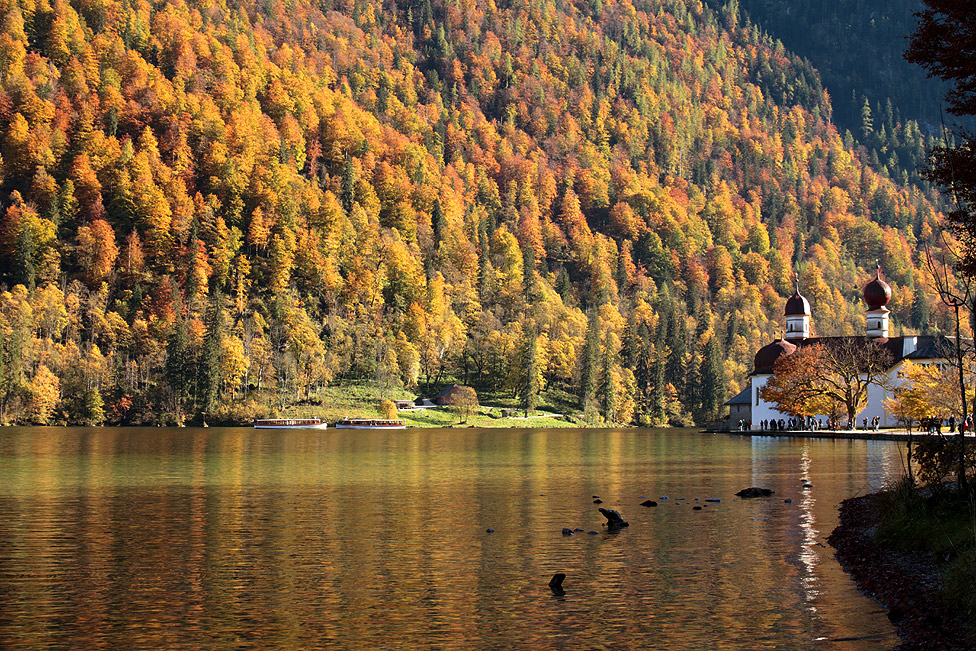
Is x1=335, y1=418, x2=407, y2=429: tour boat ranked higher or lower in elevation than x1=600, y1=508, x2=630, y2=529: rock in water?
higher

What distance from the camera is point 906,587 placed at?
85.0ft

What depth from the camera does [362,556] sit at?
33.5m

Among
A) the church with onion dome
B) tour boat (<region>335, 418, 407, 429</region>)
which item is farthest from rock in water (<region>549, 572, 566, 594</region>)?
tour boat (<region>335, 418, 407, 429</region>)

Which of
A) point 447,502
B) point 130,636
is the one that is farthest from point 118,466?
→ point 130,636

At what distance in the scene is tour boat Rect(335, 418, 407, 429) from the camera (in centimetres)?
17550

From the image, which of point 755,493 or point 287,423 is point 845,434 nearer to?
point 755,493

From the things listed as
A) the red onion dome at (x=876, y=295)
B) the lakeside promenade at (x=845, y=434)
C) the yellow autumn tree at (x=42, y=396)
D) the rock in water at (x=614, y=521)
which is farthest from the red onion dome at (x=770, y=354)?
the rock in water at (x=614, y=521)

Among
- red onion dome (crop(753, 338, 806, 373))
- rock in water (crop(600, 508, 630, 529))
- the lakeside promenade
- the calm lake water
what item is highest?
red onion dome (crop(753, 338, 806, 373))

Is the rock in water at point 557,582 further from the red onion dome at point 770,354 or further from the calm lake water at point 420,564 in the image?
the red onion dome at point 770,354

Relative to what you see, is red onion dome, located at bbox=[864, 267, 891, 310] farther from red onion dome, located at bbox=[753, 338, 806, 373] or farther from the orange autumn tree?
the orange autumn tree

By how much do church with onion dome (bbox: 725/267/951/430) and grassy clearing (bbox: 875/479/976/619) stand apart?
99358 mm

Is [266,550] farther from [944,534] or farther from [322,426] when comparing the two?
[322,426]

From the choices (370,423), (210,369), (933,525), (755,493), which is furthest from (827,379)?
(933,525)

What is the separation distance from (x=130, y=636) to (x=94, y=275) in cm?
18750
